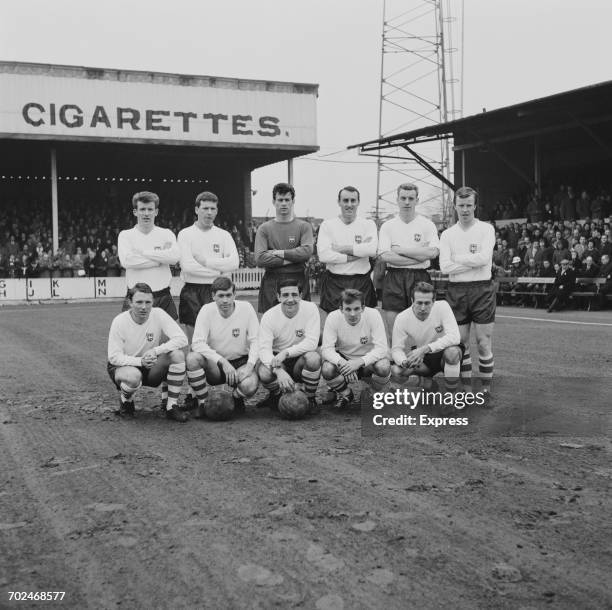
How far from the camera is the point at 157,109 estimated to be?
3222cm

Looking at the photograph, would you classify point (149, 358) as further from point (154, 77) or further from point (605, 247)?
point (154, 77)

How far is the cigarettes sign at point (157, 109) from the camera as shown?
30.2 m

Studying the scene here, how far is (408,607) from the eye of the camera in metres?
3.18

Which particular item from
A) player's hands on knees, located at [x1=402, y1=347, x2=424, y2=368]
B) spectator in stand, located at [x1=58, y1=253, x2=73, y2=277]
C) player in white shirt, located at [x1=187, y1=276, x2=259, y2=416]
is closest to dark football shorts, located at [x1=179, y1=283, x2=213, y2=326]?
player in white shirt, located at [x1=187, y1=276, x2=259, y2=416]

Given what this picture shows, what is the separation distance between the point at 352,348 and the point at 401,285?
97 centimetres

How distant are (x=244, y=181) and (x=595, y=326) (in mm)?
27679

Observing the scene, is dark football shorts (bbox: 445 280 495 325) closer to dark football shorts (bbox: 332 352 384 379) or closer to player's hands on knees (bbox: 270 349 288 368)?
dark football shorts (bbox: 332 352 384 379)

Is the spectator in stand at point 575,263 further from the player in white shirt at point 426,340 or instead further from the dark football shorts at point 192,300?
the dark football shorts at point 192,300

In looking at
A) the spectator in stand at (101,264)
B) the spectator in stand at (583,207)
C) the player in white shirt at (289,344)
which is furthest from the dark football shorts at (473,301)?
the spectator in stand at (101,264)

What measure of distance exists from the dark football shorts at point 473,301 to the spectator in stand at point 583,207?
19.0m

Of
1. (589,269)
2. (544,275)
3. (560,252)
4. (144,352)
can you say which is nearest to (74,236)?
(544,275)

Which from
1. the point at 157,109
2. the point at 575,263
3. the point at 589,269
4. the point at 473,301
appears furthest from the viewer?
the point at 157,109

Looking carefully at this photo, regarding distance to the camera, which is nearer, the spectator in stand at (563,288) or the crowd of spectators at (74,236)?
the spectator in stand at (563,288)

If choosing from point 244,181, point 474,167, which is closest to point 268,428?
point 474,167
